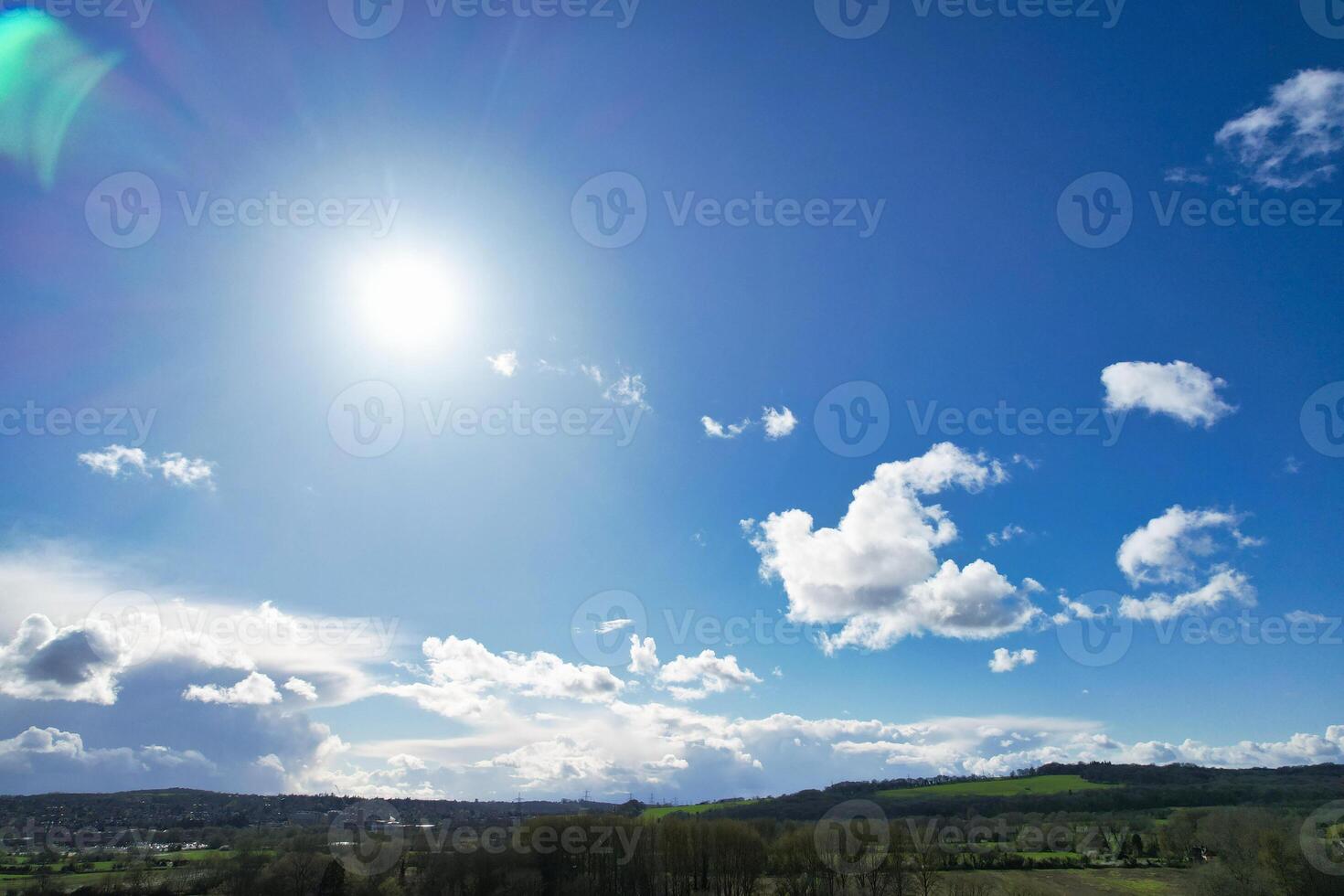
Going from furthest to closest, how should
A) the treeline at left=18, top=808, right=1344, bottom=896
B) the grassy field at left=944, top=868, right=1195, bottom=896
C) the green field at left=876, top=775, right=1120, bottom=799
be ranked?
the green field at left=876, top=775, right=1120, bottom=799 → the grassy field at left=944, top=868, right=1195, bottom=896 → the treeline at left=18, top=808, right=1344, bottom=896

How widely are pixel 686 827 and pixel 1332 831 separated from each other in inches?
2944

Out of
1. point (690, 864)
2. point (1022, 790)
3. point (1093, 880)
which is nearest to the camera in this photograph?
point (690, 864)

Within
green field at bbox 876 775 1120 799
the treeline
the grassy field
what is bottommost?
green field at bbox 876 775 1120 799

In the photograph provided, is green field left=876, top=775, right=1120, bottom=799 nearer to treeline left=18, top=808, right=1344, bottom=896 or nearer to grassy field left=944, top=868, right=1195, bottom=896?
treeline left=18, top=808, right=1344, bottom=896

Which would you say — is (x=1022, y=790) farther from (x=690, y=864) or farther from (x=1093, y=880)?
(x=690, y=864)

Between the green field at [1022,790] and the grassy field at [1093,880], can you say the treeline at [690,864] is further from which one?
the green field at [1022,790]

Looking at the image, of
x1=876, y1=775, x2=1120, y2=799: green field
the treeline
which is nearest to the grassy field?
the treeline

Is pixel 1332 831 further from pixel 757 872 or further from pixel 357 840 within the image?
pixel 357 840

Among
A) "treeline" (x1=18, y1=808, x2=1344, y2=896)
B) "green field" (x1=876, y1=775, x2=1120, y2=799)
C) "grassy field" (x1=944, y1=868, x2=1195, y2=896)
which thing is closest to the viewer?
"treeline" (x1=18, y1=808, x2=1344, y2=896)

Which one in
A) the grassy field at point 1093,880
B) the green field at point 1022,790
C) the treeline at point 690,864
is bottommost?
the green field at point 1022,790

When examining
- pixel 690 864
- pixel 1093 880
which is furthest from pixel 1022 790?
pixel 690 864

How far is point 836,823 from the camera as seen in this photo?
298 ft

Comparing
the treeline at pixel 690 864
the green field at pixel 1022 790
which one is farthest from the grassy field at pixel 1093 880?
the green field at pixel 1022 790

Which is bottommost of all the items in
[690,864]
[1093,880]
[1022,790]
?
[1022,790]
